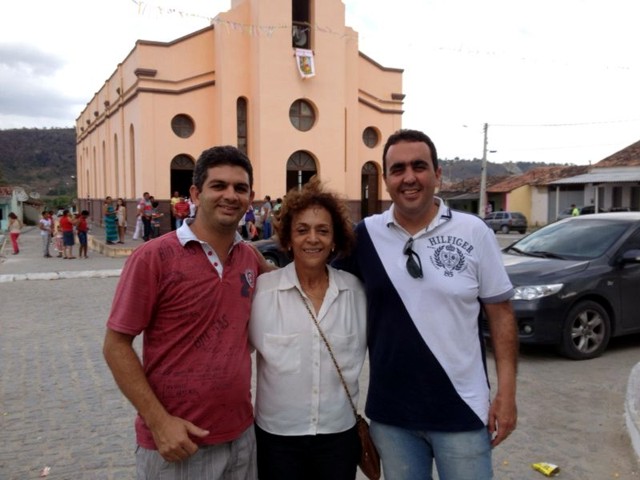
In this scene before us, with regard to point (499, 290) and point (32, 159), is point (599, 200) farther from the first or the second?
point (32, 159)

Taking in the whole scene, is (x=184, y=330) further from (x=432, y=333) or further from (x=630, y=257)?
(x=630, y=257)

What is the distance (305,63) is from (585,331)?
19.3 meters

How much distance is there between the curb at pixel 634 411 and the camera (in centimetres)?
415

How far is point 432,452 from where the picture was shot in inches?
101

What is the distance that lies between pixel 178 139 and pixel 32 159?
284ft

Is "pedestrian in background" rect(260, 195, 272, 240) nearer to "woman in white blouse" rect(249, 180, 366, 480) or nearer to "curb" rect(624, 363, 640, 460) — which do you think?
"curb" rect(624, 363, 640, 460)

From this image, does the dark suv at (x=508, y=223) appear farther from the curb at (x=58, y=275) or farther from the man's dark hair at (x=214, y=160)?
the man's dark hair at (x=214, y=160)

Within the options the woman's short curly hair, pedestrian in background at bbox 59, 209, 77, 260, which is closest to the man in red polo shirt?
the woman's short curly hair

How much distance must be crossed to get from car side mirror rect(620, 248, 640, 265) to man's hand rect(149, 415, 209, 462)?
5.89m

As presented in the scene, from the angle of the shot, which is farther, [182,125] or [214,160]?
[182,125]

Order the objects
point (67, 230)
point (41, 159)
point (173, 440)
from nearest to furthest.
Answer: point (173, 440)
point (67, 230)
point (41, 159)

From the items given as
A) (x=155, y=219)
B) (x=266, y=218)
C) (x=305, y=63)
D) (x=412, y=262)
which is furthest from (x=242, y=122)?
(x=412, y=262)

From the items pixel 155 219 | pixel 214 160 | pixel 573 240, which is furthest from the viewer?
pixel 155 219

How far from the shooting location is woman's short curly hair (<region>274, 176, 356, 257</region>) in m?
2.70
